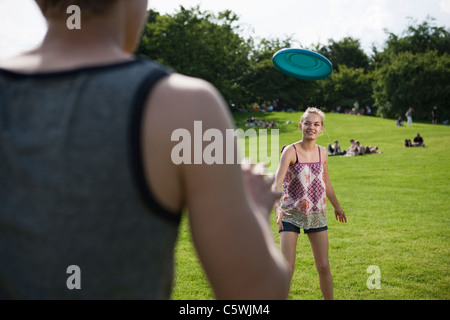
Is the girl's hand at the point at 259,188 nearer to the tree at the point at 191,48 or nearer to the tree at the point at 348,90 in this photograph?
the tree at the point at 191,48

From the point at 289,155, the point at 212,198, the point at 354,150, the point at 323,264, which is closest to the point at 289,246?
the point at 323,264

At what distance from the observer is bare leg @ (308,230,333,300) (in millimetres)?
5312

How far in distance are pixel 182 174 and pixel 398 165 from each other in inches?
893

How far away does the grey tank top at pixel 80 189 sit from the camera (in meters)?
0.88

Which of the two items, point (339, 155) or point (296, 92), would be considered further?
point (296, 92)

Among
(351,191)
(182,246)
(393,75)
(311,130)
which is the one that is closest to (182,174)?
(311,130)

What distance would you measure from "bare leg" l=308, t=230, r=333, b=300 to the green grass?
71cm

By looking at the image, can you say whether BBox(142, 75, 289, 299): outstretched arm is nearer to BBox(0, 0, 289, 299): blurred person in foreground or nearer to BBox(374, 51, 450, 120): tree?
BBox(0, 0, 289, 299): blurred person in foreground

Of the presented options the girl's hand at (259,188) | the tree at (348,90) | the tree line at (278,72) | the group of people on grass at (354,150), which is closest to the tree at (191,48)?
the tree line at (278,72)

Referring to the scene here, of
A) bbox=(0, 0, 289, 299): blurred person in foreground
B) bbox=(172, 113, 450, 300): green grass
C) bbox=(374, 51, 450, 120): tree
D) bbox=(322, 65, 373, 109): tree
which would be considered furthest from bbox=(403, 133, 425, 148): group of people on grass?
bbox=(322, 65, 373, 109): tree

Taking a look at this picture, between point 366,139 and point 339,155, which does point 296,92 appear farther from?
point 339,155

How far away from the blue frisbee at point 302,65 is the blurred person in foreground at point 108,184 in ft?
20.4

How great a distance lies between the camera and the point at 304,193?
5.85 metres

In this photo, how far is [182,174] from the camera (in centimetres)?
92
